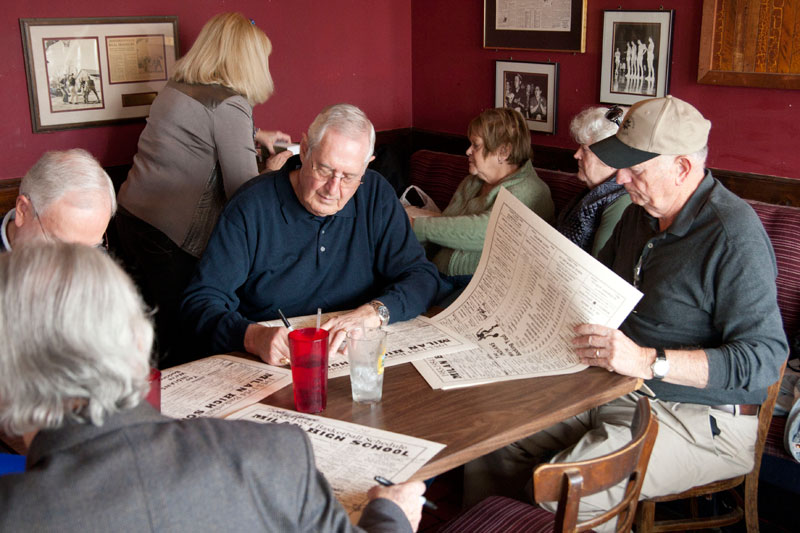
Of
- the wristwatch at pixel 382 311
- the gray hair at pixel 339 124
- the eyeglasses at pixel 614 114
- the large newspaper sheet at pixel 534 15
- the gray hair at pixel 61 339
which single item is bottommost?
the wristwatch at pixel 382 311

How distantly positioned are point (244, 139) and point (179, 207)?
16.2 inches

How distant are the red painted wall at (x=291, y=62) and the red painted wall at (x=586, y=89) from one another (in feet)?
0.66

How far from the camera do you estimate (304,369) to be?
161cm

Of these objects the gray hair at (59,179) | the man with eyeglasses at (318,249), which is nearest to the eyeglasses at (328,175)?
the man with eyeglasses at (318,249)

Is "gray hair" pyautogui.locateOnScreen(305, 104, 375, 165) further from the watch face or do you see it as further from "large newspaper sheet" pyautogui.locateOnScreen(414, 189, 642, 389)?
the watch face

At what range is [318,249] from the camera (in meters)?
2.34

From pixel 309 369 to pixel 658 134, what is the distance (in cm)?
112

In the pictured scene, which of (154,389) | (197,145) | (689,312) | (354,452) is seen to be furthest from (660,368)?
(197,145)

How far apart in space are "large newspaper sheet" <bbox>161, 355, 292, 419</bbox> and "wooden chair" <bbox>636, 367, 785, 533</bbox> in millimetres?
1118

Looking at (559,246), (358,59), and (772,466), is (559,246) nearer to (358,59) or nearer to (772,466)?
(772,466)

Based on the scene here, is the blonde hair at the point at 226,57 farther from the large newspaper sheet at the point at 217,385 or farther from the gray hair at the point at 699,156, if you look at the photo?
the gray hair at the point at 699,156

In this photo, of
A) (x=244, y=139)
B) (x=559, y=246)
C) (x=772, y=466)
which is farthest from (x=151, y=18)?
(x=772, y=466)

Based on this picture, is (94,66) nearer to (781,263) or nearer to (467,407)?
(467,407)

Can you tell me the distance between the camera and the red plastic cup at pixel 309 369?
160cm
